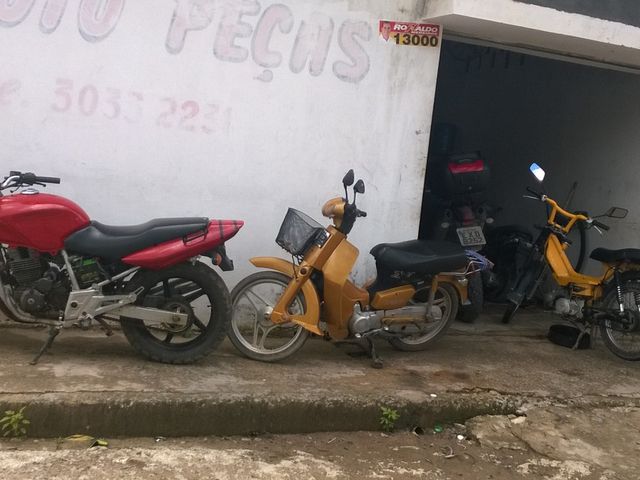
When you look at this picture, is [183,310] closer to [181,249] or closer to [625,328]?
[181,249]

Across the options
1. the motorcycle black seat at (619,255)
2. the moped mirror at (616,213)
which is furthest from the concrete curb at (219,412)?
the moped mirror at (616,213)

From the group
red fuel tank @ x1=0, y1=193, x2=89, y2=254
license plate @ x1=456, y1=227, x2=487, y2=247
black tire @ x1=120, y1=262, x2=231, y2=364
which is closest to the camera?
red fuel tank @ x1=0, y1=193, x2=89, y2=254

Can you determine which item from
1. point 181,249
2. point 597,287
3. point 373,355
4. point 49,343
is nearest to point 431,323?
point 373,355

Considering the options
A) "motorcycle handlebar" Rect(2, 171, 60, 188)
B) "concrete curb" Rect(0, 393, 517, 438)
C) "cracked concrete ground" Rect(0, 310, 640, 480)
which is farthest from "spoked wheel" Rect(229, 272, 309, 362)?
"motorcycle handlebar" Rect(2, 171, 60, 188)

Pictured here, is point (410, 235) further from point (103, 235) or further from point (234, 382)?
point (103, 235)

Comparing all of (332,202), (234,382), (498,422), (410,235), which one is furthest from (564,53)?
(234,382)

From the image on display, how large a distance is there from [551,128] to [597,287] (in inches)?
124

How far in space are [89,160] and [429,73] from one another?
2735mm

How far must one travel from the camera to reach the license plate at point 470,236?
582cm

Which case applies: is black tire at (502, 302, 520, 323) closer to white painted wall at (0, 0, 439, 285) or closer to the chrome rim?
white painted wall at (0, 0, 439, 285)

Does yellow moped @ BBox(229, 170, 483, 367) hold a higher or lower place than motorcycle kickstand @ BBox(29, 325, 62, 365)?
higher

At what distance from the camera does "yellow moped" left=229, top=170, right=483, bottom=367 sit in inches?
163

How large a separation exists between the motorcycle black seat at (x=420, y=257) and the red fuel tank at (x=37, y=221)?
211 centimetres

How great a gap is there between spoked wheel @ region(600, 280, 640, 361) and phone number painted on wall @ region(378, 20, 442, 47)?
2.58 metres
